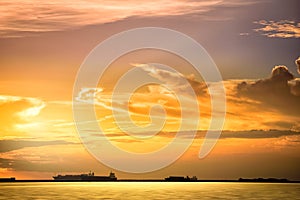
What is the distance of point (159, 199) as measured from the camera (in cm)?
7675

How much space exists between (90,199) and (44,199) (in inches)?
331

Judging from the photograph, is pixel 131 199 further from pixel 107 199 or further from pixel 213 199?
pixel 213 199

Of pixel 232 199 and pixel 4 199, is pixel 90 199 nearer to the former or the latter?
pixel 4 199

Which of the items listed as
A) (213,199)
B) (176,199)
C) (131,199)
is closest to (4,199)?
(131,199)

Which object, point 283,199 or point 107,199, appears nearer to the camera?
point 107,199

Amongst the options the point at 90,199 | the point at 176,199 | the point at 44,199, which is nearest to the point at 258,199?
the point at 176,199

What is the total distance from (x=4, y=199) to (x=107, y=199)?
17.3 m

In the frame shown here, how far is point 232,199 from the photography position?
3076 inches

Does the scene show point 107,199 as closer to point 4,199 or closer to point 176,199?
point 176,199

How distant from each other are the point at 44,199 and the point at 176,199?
63.7 feet

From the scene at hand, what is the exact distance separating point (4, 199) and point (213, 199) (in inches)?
1226

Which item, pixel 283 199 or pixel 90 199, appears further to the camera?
pixel 283 199

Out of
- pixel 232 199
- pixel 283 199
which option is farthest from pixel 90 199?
pixel 283 199

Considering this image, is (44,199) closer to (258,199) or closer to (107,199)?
(107,199)
